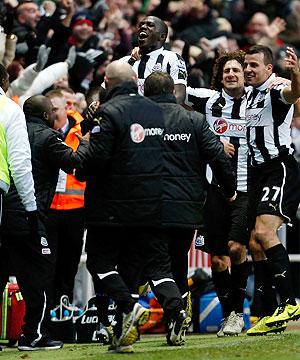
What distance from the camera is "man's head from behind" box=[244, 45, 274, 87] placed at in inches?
435

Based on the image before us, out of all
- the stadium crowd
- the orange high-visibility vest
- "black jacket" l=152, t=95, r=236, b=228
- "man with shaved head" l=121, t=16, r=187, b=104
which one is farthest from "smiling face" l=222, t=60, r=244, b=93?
"black jacket" l=152, t=95, r=236, b=228

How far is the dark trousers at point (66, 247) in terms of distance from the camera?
12.2m

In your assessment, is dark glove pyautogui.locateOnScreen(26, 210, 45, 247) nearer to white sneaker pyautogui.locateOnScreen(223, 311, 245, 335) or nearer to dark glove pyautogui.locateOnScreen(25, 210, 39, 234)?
dark glove pyautogui.locateOnScreen(25, 210, 39, 234)

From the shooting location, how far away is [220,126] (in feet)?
38.4

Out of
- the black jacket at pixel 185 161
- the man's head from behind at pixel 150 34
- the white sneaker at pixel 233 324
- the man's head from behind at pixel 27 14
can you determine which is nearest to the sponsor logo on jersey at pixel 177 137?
the black jacket at pixel 185 161

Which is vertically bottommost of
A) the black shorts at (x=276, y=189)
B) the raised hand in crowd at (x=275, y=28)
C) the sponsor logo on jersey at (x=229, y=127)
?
the black shorts at (x=276, y=189)

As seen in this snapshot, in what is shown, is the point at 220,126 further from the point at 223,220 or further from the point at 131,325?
the point at 131,325

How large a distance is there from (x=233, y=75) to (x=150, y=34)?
0.93 metres

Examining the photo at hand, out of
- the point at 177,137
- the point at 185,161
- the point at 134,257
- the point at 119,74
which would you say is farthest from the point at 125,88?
the point at 134,257

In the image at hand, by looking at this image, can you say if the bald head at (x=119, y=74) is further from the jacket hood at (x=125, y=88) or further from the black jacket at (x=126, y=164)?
the black jacket at (x=126, y=164)

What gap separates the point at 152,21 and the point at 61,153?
6.53ft

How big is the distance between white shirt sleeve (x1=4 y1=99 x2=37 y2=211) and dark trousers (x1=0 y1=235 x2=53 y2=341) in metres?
0.65

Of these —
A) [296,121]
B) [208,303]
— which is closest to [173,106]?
[208,303]

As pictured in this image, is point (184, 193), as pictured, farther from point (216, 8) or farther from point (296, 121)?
point (216, 8)
